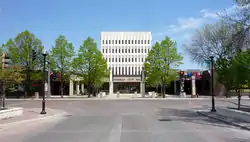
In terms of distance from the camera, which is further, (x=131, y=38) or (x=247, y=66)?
(x=131, y=38)

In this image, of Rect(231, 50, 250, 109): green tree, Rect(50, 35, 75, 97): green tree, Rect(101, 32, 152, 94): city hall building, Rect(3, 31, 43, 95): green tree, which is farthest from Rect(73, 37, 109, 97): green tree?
Rect(101, 32, 152, 94): city hall building

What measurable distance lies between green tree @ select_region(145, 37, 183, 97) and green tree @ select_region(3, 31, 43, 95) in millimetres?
20598

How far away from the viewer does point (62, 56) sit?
170 feet

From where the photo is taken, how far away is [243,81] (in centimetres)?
2136

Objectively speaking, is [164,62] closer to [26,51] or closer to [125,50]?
[26,51]

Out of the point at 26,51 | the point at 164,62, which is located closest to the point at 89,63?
the point at 26,51

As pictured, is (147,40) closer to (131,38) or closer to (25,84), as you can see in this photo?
(131,38)

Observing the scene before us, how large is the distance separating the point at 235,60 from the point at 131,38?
310 feet

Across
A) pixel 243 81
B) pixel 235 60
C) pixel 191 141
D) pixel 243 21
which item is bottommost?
pixel 191 141

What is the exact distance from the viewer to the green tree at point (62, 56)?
5141 cm

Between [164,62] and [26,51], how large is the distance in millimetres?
24861

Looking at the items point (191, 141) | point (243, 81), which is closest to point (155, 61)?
point (243, 81)

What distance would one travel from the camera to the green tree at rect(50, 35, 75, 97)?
51.4 m

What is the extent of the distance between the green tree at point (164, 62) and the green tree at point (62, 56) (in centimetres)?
1500
